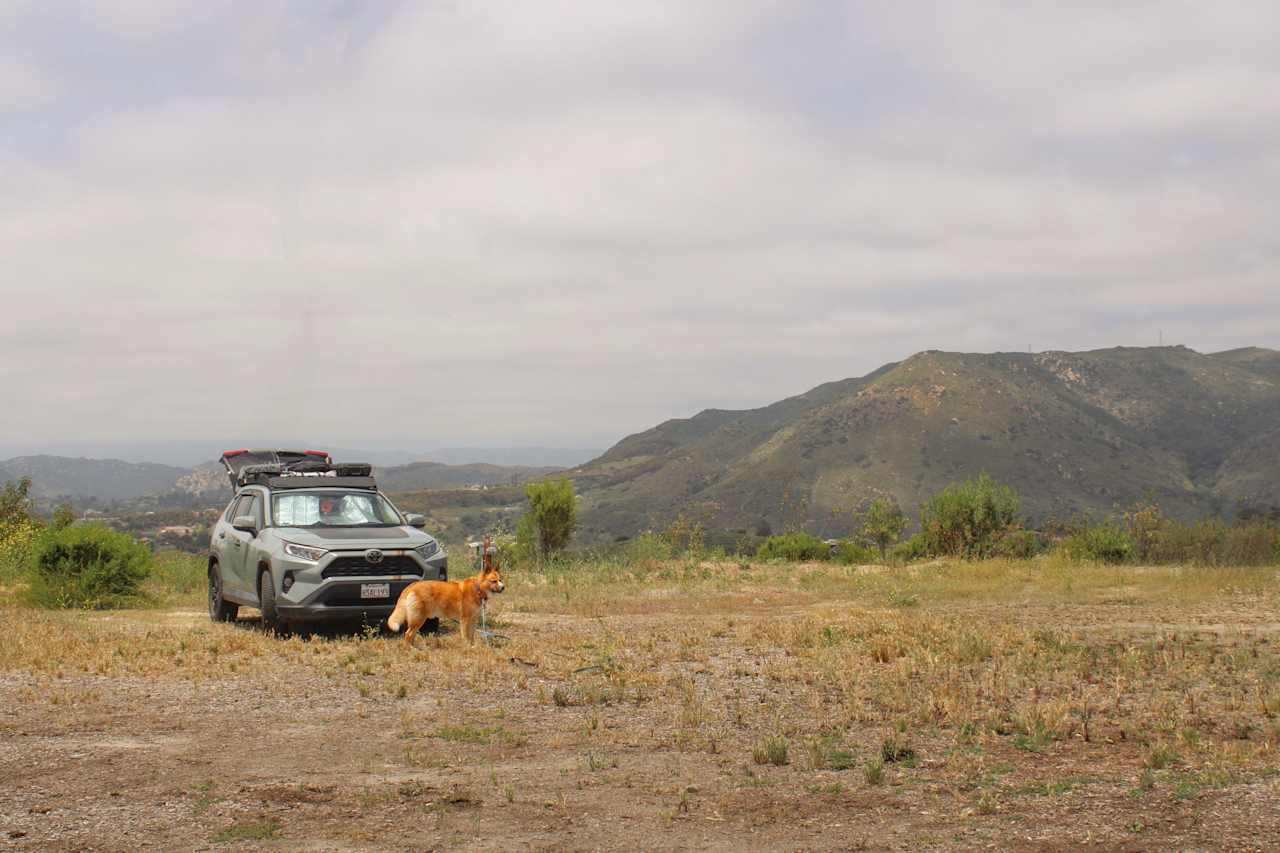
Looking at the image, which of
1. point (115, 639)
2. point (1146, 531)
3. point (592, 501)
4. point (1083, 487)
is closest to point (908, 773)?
point (115, 639)

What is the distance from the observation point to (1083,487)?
389 ft

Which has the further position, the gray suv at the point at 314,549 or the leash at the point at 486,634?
the gray suv at the point at 314,549

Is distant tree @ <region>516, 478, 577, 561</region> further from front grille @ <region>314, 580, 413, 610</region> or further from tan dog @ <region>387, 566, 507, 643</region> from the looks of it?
tan dog @ <region>387, 566, 507, 643</region>

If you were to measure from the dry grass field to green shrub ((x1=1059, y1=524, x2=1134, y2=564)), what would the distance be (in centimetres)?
1378

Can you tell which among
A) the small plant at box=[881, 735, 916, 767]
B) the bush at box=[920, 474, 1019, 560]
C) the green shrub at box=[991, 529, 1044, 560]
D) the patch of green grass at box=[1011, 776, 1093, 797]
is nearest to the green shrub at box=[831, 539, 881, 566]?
the bush at box=[920, 474, 1019, 560]

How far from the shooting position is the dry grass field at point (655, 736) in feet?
19.2

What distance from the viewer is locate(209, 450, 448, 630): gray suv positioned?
43.0ft

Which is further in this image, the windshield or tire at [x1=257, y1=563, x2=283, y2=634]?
the windshield

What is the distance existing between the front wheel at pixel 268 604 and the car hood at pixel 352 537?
0.60m

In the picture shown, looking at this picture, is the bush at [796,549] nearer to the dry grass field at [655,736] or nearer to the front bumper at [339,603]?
the dry grass field at [655,736]

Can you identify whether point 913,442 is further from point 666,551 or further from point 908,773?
point 908,773

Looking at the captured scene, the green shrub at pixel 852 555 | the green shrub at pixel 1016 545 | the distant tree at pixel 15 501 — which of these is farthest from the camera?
the distant tree at pixel 15 501

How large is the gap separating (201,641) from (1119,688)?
10111mm

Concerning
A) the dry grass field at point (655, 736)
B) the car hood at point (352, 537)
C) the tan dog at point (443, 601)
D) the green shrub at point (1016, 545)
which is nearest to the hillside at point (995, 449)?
the green shrub at point (1016, 545)
